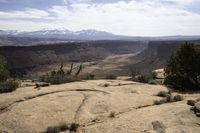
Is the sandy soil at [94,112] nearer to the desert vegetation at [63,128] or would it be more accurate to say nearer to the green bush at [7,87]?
the desert vegetation at [63,128]

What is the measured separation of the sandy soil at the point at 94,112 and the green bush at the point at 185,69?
430 centimetres

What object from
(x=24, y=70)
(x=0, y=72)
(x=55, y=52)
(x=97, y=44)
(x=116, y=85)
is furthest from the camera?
(x=97, y=44)

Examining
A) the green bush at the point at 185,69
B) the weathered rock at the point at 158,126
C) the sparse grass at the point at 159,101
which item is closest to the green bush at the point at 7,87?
the sparse grass at the point at 159,101

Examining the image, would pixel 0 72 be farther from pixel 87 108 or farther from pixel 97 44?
pixel 97 44

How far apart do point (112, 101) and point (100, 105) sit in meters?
0.78

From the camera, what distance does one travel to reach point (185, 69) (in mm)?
21703

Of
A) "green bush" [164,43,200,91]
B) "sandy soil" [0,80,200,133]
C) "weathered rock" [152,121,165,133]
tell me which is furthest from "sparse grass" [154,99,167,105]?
"green bush" [164,43,200,91]

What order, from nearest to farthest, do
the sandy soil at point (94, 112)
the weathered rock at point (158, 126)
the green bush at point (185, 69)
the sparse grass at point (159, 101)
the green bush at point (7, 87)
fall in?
the weathered rock at point (158, 126) < the sandy soil at point (94, 112) < the sparse grass at point (159, 101) < the green bush at point (7, 87) < the green bush at point (185, 69)

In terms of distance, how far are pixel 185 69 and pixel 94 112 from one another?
1075 centimetres

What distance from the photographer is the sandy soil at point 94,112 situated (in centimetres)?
1107

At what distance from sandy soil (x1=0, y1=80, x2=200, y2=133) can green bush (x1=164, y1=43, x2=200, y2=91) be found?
14.1 feet

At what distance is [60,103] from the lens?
13.5m

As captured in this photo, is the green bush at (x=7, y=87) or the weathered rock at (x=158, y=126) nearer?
the weathered rock at (x=158, y=126)

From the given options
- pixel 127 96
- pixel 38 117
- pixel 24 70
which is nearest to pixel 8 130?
pixel 38 117
